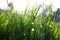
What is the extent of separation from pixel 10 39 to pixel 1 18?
448 millimetres

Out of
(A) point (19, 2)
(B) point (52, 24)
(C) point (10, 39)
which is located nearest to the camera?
(C) point (10, 39)

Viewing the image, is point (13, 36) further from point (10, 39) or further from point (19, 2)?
point (19, 2)

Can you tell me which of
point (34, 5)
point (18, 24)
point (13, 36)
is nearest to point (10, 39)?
point (13, 36)

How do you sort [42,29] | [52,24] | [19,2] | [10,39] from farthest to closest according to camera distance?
[19,2] < [52,24] < [42,29] < [10,39]

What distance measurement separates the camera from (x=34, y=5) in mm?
4441

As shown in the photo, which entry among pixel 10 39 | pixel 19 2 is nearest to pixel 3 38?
pixel 10 39

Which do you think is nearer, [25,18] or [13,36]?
[13,36]

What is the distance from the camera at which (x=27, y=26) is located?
161 inches

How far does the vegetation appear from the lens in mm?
3900

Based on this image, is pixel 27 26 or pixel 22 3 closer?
pixel 27 26

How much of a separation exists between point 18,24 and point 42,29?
46cm

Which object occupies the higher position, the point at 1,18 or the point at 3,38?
the point at 1,18

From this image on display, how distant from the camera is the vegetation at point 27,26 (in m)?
3.90

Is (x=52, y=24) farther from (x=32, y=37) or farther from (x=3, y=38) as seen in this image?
(x=3, y=38)
